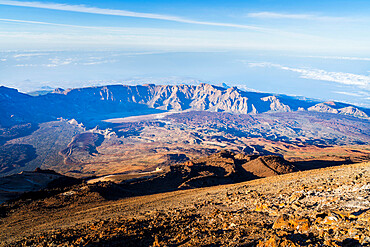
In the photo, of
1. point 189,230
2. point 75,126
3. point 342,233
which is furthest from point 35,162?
point 342,233

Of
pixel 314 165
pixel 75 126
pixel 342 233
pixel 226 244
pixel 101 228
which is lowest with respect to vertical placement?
pixel 75 126

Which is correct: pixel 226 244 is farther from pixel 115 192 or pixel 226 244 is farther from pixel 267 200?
pixel 115 192

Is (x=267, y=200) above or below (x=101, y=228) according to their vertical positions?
above

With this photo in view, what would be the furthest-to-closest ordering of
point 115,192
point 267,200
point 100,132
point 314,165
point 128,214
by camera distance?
point 100,132
point 314,165
point 115,192
point 128,214
point 267,200

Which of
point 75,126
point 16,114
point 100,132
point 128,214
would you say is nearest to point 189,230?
point 128,214

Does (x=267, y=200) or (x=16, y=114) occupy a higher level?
(x=267, y=200)

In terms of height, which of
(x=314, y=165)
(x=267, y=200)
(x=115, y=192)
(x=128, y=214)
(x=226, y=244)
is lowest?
(x=314, y=165)

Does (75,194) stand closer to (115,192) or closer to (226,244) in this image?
(115,192)

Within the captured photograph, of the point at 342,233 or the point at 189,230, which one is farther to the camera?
the point at 189,230

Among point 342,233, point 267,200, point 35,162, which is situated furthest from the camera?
point 35,162
